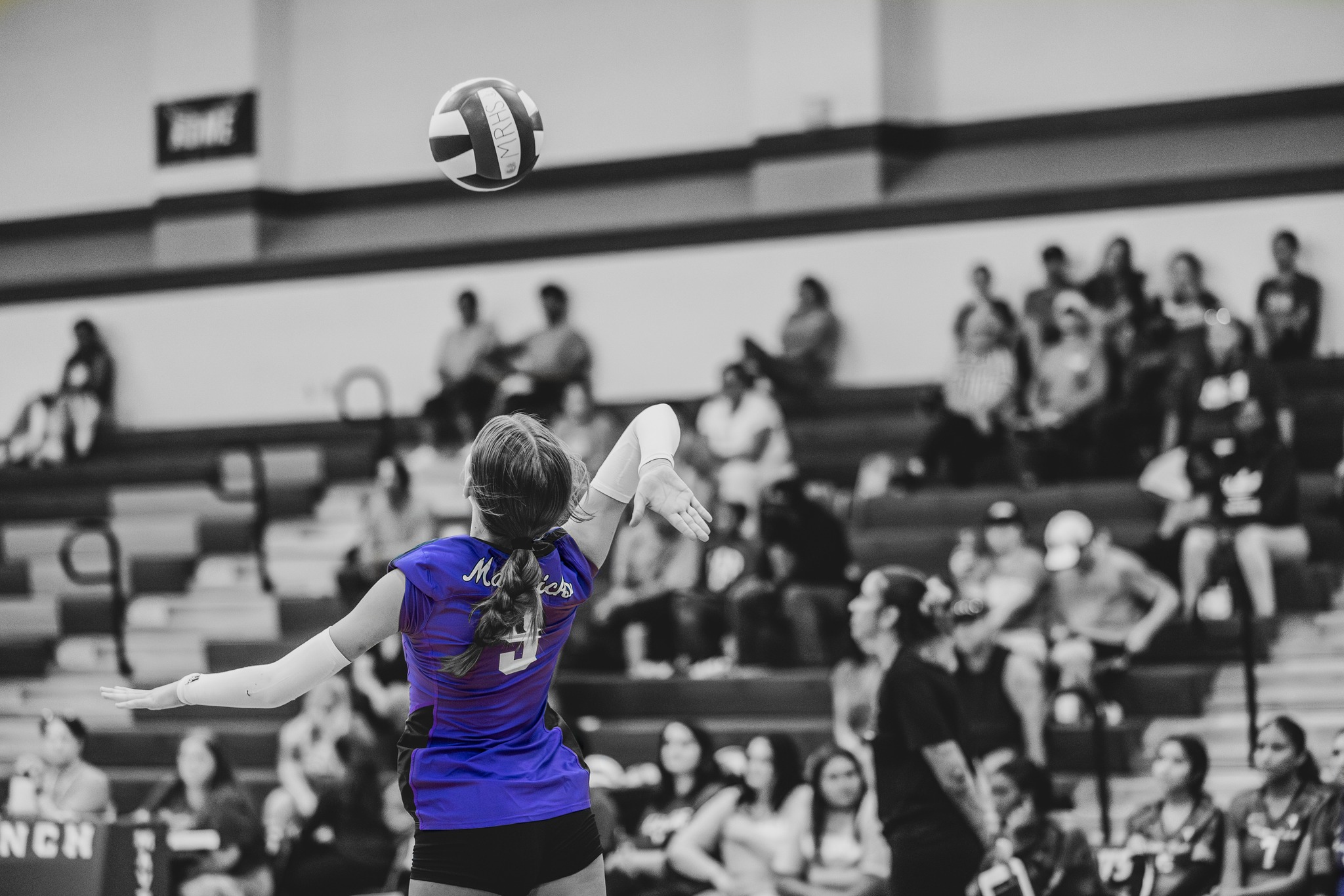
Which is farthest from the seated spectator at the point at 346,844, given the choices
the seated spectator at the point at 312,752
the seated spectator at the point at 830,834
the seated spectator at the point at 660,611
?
the seated spectator at the point at 830,834

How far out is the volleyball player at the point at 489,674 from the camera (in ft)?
10.4

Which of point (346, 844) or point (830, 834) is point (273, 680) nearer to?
point (830, 834)

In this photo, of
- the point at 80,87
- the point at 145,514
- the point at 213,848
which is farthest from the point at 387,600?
the point at 80,87

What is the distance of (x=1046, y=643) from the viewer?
320 inches

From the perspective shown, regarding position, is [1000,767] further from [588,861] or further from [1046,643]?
[588,861]

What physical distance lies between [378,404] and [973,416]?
5.18 meters

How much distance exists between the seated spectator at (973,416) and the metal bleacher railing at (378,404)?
387 cm

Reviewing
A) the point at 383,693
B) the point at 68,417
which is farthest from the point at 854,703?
the point at 68,417

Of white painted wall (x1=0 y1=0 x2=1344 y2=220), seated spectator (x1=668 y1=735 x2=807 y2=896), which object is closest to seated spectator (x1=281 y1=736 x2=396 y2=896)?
seated spectator (x1=668 y1=735 x2=807 y2=896)

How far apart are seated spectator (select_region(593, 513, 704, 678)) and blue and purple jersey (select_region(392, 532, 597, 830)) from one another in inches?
244

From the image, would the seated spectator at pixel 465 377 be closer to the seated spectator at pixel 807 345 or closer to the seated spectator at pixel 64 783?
the seated spectator at pixel 807 345

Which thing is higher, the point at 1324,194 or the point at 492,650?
the point at 1324,194

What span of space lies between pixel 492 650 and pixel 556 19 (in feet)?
35.8

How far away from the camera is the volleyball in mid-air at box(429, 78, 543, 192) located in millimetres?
5094
